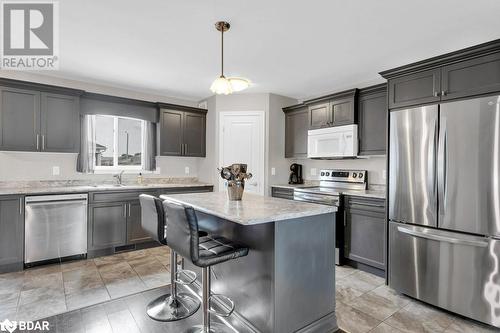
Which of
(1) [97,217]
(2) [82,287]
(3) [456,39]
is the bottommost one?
(2) [82,287]

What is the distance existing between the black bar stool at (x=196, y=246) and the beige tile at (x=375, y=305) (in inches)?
49.1

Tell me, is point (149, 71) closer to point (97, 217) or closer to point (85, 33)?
point (85, 33)

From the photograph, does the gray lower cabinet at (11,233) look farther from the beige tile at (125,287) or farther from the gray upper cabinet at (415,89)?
the gray upper cabinet at (415,89)

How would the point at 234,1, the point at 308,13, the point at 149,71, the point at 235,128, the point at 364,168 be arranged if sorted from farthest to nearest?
the point at 235,128, the point at 364,168, the point at 149,71, the point at 308,13, the point at 234,1

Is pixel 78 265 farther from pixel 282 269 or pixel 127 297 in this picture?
pixel 282 269

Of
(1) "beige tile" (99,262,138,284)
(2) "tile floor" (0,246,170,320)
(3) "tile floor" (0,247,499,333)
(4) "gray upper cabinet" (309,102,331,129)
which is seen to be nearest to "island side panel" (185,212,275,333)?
(3) "tile floor" (0,247,499,333)

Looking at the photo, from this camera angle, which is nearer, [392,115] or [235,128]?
[392,115]

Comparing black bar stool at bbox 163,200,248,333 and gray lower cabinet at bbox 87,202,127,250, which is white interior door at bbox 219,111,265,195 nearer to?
gray lower cabinet at bbox 87,202,127,250

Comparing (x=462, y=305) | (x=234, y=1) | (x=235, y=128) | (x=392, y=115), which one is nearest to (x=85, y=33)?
(x=234, y=1)

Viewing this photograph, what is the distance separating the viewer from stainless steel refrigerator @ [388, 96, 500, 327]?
6.94 feet

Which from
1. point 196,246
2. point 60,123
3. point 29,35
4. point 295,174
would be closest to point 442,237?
point 196,246

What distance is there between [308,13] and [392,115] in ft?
4.47

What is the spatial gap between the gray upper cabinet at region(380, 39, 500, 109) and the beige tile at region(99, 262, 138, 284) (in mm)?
3473

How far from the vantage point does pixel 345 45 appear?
109 inches
